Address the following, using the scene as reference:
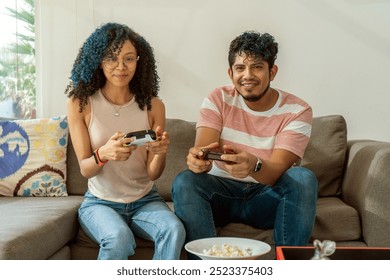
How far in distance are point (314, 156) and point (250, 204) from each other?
598 millimetres

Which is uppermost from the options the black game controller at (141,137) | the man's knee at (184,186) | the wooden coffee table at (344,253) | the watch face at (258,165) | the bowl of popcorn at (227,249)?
the black game controller at (141,137)

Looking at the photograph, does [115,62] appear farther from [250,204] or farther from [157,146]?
[250,204]

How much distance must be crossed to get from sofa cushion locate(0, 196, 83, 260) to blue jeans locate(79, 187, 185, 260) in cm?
8

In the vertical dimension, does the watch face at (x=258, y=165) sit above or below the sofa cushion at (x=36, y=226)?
above

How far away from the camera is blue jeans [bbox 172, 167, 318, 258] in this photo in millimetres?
1936

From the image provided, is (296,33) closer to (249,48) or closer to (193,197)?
(249,48)

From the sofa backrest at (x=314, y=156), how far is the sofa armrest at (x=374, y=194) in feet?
0.62

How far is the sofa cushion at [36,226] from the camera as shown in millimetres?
1730

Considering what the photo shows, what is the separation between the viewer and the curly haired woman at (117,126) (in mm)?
1981

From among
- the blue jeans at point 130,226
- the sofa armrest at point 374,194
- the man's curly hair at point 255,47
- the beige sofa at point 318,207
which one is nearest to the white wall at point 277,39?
the beige sofa at point 318,207

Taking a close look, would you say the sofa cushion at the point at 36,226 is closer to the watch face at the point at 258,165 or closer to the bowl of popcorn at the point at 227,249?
the bowl of popcorn at the point at 227,249

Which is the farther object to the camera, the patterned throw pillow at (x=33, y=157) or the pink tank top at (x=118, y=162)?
the patterned throw pillow at (x=33, y=157)

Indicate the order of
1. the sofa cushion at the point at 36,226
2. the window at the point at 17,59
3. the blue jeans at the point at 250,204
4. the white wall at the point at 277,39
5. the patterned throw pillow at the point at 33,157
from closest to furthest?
the sofa cushion at the point at 36,226
the blue jeans at the point at 250,204
the patterned throw pillow at the point at 33,157
the white wall at the point at 277,39
the window at the point at 17,59

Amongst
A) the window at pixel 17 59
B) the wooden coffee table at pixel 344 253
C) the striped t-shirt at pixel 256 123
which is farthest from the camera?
the window at pixel 17 59
